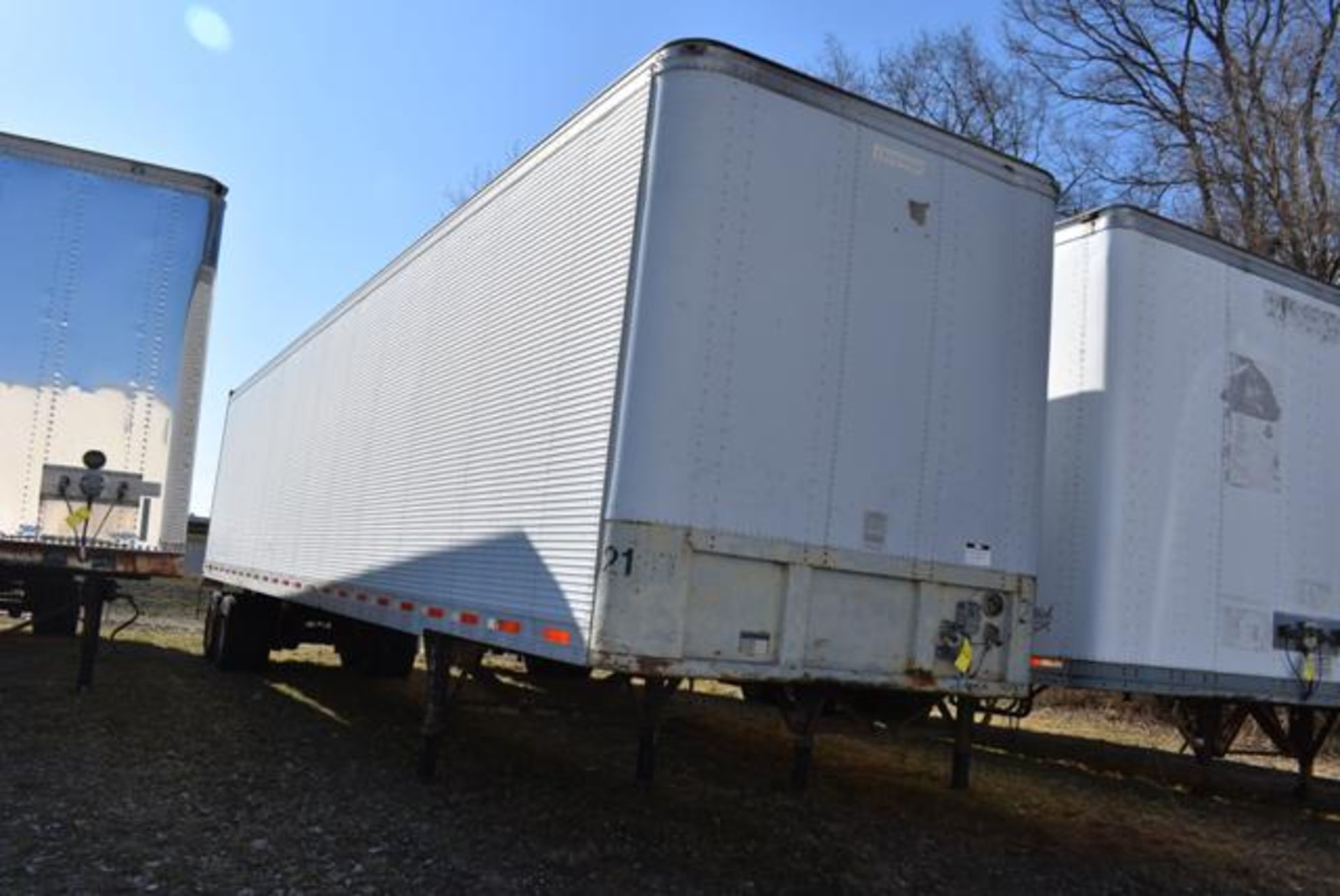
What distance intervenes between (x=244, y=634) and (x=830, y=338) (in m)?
9.03

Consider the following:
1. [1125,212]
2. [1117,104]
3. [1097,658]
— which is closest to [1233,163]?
[1117,104]

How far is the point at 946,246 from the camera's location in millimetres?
6246

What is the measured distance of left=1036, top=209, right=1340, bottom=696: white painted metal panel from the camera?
24.2 feet

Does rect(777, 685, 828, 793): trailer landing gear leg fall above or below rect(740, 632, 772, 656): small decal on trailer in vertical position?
below

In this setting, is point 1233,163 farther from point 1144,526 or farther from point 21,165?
point 21,165

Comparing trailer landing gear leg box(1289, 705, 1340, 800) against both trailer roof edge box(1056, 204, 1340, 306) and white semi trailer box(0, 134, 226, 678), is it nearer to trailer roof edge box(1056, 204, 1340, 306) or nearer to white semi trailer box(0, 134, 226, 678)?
trailer roof edge box(1056, 204, 1340, 306)

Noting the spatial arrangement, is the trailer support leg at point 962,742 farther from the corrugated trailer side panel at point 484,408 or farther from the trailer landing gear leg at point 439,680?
the corrugated trailer side panel at point 484,408

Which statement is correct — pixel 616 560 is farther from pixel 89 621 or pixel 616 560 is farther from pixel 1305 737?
pixel 1305 737

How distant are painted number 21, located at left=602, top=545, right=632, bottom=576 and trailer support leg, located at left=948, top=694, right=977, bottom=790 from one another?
329cm

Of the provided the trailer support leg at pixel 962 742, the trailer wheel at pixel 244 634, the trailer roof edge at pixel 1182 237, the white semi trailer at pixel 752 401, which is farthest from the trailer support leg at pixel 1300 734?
the trailer wheel at pixel 244 634

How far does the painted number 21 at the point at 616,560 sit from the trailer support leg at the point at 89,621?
6277 millimetres

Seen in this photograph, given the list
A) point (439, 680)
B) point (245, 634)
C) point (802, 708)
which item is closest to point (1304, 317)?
point (802, 708)

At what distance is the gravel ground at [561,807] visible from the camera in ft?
18.5

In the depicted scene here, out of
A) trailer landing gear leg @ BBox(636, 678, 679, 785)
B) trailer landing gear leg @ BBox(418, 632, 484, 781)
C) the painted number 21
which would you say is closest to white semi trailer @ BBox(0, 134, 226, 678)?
trailer landing gear leg @ BBox(418, 632, 484, 781)
